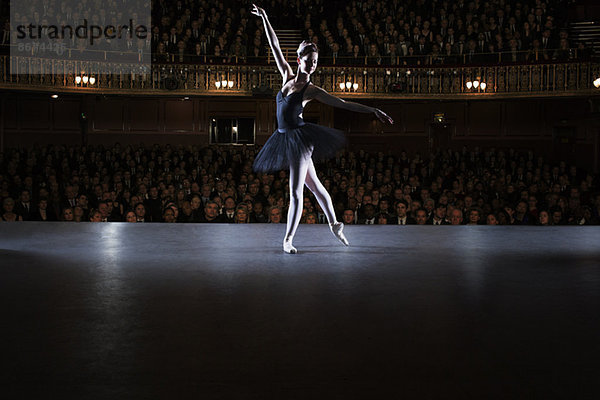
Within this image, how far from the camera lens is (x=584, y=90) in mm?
14133

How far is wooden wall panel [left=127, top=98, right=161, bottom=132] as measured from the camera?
1806 cm

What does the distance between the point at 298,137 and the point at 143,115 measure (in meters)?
14.9

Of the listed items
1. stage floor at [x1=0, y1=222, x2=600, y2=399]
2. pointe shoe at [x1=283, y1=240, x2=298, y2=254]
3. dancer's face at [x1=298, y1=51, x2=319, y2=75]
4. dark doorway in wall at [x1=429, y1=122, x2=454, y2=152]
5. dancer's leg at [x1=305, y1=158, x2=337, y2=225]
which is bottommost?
stage floor at [x1=0, y1=222, x2=600, y2=399]

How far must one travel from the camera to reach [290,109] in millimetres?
4094

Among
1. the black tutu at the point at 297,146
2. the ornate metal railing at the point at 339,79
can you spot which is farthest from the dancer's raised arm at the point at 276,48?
the ornate metal railing at the point at 339,79

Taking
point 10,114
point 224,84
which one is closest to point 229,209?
point 224,84

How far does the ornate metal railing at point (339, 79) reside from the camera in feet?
47.0

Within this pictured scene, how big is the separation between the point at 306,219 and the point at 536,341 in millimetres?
5208

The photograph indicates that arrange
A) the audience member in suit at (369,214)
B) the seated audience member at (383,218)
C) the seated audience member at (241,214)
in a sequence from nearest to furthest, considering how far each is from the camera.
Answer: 1. the seated audience member at (241,214)
2. the seated audience member at (383,218)
3. the audience member in suit at (369,214)

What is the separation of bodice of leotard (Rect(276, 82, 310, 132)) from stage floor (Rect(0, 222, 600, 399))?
0.86 meters

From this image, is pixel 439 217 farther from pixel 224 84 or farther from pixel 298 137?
pixel 224 84

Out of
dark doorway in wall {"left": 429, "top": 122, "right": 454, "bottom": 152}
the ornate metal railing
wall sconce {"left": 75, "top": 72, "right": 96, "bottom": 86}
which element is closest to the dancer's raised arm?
the ornate metal railing

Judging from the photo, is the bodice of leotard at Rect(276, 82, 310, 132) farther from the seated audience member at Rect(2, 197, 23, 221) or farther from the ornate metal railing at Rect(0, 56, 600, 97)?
the ornate metal railing at Rect(0, 56, 600, 97)

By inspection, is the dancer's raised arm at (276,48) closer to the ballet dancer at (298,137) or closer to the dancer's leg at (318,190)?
the ballet dancer at (298,137)
